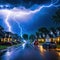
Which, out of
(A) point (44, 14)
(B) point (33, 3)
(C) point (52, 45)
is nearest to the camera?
(B) point (33, 3)

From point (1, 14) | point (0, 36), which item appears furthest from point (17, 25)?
point (0, 36)

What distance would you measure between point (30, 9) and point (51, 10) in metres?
1.93

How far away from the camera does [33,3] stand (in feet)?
78.6

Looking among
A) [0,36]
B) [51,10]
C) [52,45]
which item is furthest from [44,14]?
[0,36]

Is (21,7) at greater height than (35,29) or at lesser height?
greater

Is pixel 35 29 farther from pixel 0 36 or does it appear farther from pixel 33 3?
pixel 0 36

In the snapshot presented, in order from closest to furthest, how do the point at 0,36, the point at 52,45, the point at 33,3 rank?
the point at 33,3, the point at 52,45, the point at 0,36

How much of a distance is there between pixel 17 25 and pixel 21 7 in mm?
3511

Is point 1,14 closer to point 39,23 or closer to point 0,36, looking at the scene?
point 39,23

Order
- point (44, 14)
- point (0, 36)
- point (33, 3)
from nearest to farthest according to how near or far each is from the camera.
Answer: point (33, 3), point (44, 14), point (0, 36)

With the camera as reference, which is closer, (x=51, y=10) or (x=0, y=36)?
(x=51, y=10)

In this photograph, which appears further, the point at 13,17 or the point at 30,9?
the point at 13,17

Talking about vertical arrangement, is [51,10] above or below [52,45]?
above

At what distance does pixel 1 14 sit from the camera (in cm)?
2528
